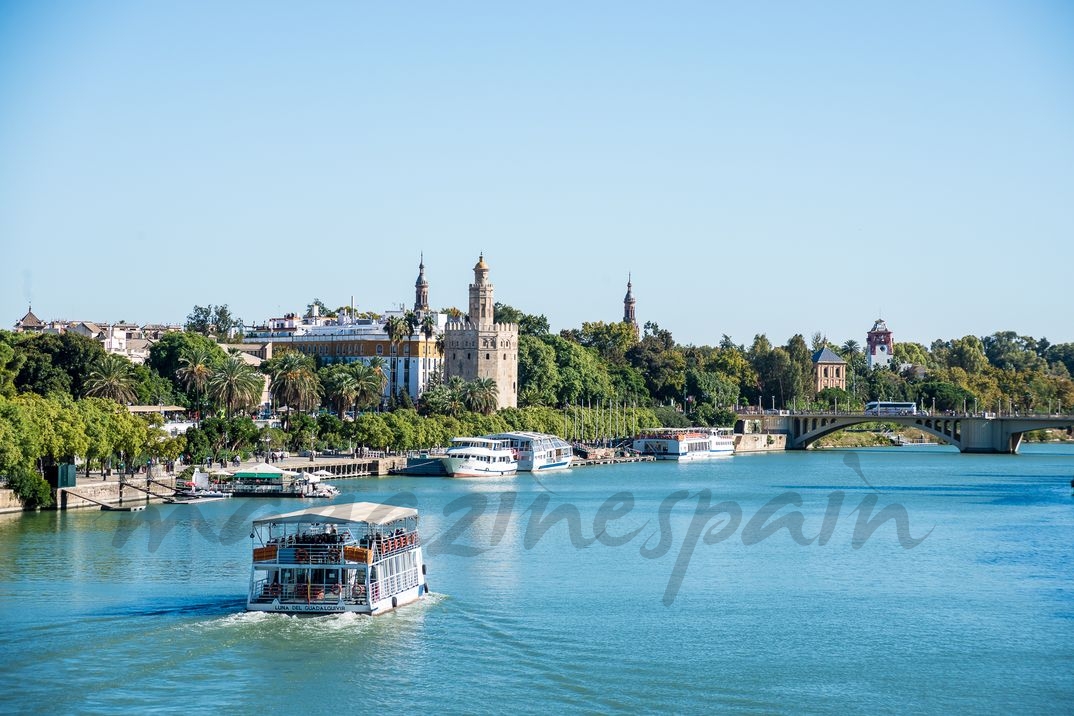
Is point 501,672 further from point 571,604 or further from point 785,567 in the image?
point 785,567

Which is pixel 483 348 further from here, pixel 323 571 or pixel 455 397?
pixel 323 571

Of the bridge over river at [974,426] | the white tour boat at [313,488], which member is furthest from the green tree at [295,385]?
the bridge over river at [974,426]

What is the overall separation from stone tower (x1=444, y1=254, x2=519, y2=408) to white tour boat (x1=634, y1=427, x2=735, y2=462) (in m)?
11.7

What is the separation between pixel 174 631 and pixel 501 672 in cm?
776

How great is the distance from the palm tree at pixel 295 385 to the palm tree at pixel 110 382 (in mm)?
13169

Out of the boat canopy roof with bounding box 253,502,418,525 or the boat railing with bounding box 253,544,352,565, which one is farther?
the boat canopy roof with bounding box 253,502,418,525

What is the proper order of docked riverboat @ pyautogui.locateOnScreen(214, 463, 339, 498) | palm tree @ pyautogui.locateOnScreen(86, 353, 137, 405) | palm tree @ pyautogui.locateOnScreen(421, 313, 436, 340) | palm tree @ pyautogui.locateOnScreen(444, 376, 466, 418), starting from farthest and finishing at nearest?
palm tree @ pyautogui.locateOnScreen(421, 313, 436, 340) → palm tree @ pyautogui.locateOnScreen(444, 376, 466, 418) → palm tree @ pyautogui.locateOnScreen(86, 353, 137, 405) → docked riverboat @ pyautogui.locateOnScreen(214, 463, 339, 498)

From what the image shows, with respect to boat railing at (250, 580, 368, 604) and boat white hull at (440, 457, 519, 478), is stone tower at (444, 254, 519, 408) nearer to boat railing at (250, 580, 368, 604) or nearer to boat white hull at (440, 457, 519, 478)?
boat white hull at (440, 457, 519, 478)

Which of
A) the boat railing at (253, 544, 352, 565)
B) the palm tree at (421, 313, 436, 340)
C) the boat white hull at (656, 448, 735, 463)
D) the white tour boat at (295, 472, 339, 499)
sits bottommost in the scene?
the boat railing at (253, 544, 352, 565)

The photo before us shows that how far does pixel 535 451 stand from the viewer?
331 feet

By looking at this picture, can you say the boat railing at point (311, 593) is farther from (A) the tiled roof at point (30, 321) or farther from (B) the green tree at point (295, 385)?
(A) the tiled roof at point (30, 321)

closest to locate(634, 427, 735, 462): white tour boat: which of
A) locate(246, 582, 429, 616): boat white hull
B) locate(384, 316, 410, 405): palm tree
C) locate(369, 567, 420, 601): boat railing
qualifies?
locate(384, 316, 410, 405): palm tree

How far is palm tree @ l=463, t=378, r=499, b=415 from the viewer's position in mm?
114438

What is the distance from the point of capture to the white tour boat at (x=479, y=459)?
301ft
